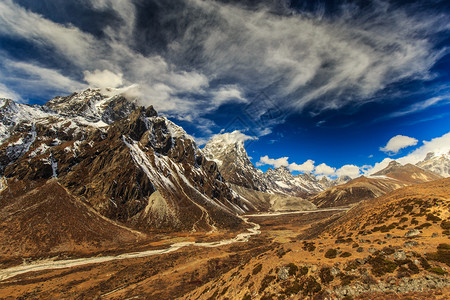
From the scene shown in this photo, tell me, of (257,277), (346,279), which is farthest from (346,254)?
(257,277)

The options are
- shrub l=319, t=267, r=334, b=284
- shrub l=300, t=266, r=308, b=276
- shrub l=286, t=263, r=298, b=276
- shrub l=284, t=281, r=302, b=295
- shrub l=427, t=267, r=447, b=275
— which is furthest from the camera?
shrub l=286, t=263, r=298, b=276

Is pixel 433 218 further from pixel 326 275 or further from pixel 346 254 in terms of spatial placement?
pixel 326 275

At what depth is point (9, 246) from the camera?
78.6 metres

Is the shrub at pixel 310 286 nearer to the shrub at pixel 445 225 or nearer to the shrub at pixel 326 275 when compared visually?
the shrub at pixel 326 275

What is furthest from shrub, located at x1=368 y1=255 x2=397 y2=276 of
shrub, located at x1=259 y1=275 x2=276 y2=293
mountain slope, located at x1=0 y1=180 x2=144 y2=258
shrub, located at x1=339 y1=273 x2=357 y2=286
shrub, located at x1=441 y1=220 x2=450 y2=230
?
mountain slope, located at x1=0 y1=180 x2=144 y2=258

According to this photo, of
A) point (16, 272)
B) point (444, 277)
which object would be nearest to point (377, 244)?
Result: point (444, 277)

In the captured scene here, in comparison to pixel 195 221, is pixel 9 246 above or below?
below

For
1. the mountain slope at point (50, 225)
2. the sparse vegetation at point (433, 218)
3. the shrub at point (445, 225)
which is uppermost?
the sparse vegetation at point (433, 218)

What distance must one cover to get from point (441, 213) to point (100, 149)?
7619 inches

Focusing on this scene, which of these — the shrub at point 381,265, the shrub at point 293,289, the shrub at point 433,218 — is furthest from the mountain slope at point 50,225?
the shrub at point 433,218

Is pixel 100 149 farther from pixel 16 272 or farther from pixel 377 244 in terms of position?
pixel 377 244

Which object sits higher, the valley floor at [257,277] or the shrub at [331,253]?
the shrub at [331,253]

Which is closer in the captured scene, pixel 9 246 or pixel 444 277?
pixel 444 277

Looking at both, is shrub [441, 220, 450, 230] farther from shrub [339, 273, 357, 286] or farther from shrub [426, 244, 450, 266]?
shrub [339, 273, 357, 286]
